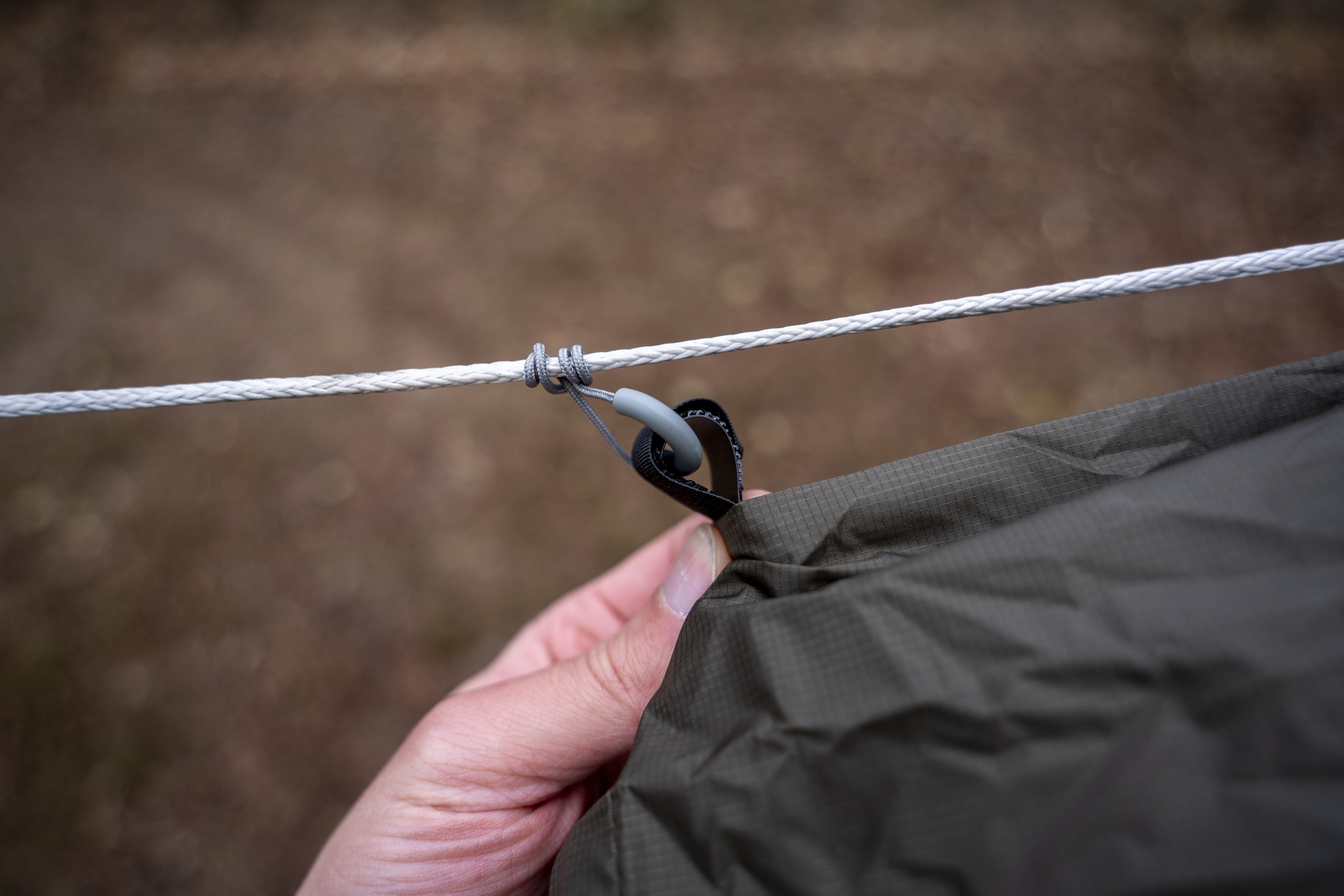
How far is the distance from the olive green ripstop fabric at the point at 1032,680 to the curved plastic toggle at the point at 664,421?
4.5 inches

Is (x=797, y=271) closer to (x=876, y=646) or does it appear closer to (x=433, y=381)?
(x=433, y=381)

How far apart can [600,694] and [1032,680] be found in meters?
0.54

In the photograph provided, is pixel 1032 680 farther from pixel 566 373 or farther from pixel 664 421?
pixel 566 373

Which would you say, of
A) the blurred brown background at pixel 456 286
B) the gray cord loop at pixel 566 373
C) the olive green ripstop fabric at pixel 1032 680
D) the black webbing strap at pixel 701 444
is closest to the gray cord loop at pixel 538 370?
the gray cord loop at pixel 566 373

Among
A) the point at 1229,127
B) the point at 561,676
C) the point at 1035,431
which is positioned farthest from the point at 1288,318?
the point at 561,676

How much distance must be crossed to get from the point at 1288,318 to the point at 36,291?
166 inches

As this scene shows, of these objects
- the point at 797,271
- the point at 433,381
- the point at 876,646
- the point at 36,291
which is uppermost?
the point at 36,291

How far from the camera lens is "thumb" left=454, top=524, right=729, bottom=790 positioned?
2.79ft

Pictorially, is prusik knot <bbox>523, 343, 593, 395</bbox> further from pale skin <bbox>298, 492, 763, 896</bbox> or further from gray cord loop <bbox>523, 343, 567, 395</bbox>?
pale skin <bbox>298, 492, 763, 896</bbox>

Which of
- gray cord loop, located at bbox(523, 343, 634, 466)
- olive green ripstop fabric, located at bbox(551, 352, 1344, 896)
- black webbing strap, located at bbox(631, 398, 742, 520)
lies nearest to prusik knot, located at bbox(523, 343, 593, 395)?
gray cord loop, located at bbox(523, 343, 634, 466)

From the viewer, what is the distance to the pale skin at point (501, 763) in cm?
85

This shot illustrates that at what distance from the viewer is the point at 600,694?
0.86 metres

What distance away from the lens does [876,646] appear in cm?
54

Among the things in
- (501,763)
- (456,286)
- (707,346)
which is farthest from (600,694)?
(456,286)
